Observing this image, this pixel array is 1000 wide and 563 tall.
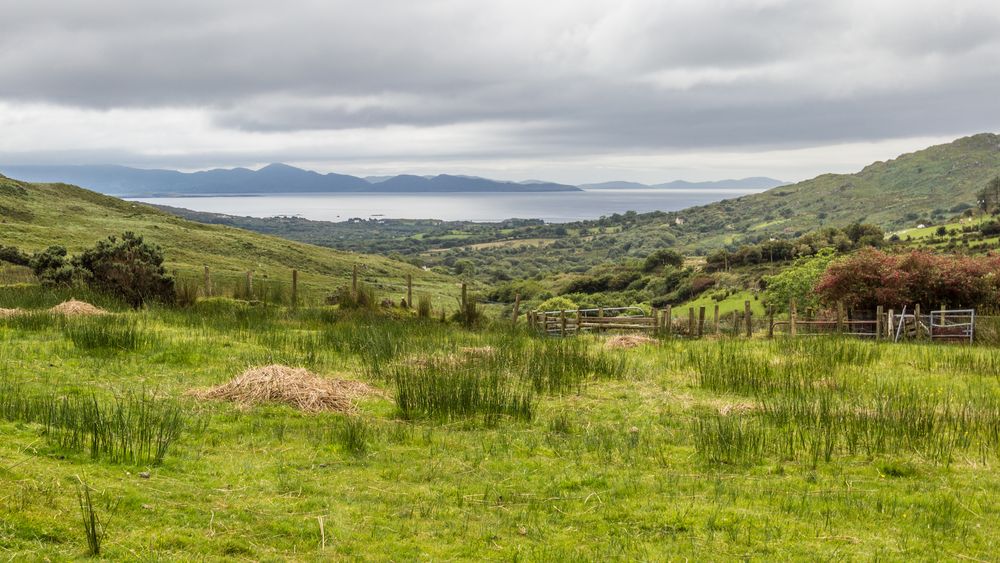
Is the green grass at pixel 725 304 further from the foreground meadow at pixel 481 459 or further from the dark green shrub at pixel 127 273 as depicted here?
the foreground meadow at pixel 481 459

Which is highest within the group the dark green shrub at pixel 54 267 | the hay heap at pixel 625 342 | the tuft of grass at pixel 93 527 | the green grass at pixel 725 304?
the dark green shrub at pixel 54 267

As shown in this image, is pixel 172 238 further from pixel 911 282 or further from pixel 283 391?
pixel 283 391

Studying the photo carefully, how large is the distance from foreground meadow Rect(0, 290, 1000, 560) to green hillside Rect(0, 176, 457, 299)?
34243mm

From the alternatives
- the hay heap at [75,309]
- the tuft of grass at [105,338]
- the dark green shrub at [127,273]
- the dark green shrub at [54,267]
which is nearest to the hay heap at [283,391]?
the tuft of grass at [105,338]

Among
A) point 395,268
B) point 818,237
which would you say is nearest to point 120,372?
point 395,268

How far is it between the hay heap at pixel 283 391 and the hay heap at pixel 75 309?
7.89 meters

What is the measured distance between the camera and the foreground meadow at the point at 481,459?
20.2 ft

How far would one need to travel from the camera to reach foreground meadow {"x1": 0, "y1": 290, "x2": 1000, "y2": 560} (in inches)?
242

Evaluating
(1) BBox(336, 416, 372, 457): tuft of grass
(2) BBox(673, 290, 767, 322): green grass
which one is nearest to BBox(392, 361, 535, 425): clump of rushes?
(1) BBox(336, 416, 372, 457): tuft of grass

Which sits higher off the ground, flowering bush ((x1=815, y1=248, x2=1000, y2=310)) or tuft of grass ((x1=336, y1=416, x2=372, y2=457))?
flowering bush ((x1=815, y1=248, x2=1000, y2=310))

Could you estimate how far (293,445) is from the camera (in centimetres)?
893

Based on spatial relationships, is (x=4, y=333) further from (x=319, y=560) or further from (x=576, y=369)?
(x=319, y=560)

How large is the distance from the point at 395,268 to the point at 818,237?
53244 millimetres

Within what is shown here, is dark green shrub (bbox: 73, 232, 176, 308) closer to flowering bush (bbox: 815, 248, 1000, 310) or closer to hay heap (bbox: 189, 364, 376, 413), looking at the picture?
hay heap (bbox: 189, 364, 376, 413)
